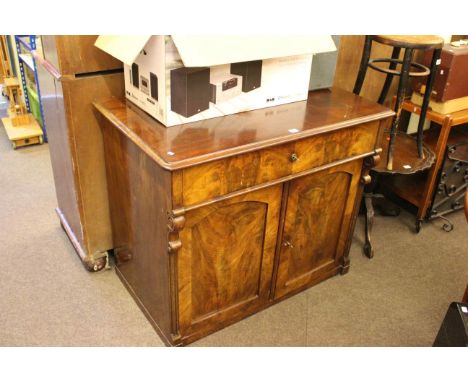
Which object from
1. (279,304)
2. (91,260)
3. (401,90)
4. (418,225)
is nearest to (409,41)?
(401,90)

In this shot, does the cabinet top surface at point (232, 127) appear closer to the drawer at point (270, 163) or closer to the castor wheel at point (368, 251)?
the drawer at point (270, 163)

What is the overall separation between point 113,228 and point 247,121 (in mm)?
847

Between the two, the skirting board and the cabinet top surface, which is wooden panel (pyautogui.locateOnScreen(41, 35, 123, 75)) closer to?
the cabinet top surface

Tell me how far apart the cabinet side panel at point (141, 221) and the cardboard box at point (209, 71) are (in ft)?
0.59

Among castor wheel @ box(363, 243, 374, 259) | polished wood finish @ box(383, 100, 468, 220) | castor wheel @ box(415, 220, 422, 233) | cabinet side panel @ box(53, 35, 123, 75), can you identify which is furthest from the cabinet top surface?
castor wheel @ box(415, 220, 422, 233)

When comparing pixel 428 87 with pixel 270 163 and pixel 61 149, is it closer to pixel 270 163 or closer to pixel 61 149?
pixel 270 163

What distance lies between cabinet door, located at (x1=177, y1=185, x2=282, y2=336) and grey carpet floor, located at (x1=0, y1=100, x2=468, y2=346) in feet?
0.41

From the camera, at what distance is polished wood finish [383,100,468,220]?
2.25 metres

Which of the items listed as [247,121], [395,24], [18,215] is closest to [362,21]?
[395,24]

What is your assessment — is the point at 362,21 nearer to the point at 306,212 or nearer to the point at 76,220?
the point at 306,212

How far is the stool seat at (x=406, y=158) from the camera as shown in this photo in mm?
2045

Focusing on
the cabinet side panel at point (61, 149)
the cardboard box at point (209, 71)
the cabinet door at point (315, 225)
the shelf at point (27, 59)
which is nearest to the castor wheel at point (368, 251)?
the cabinet door at point (315, 225)

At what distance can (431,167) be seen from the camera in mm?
2352

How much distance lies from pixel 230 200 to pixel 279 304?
2.30ft
